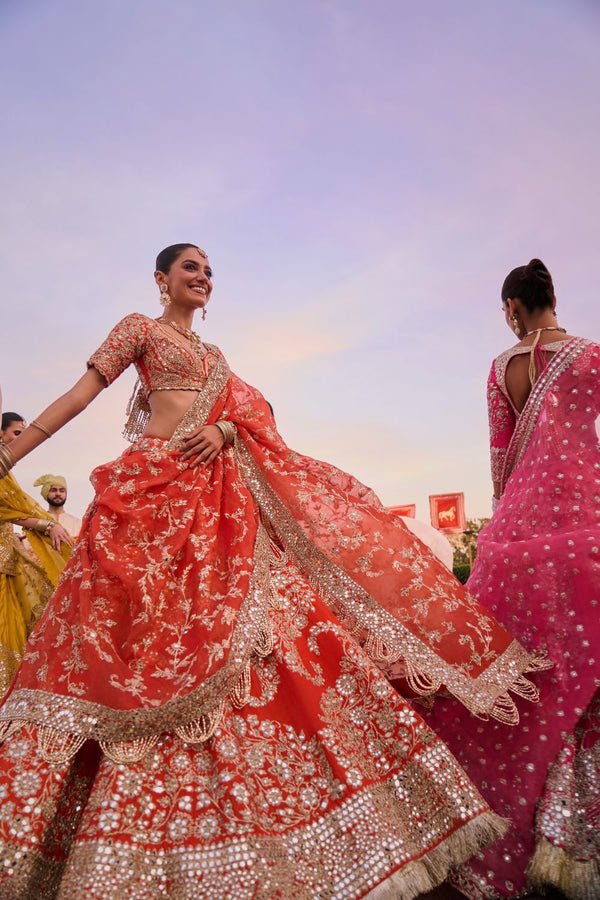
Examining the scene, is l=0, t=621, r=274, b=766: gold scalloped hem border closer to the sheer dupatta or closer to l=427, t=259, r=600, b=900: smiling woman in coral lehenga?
the sheer dupatta

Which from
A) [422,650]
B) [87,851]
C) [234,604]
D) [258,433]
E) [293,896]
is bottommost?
[293,896]

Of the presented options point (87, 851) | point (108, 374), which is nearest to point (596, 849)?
point (87, 851)

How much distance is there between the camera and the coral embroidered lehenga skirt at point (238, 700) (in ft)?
5.89

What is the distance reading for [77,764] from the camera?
6.59 feet

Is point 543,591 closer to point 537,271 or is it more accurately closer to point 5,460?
point 537,271

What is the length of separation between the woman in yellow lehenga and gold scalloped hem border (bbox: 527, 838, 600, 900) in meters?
3.36

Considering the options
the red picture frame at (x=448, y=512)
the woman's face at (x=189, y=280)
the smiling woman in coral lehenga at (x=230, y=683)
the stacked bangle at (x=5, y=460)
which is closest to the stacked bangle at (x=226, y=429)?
the smiling woman in coral lehenga at (x=230, y=683)

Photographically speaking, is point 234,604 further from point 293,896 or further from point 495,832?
point 495,832

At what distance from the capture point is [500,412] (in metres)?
3.21

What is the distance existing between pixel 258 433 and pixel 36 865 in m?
1.84

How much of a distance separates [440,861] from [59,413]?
2100 millimetres

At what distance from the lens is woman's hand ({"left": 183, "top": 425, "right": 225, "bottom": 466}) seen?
9.14ft

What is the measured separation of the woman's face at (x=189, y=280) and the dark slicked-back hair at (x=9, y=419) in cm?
242

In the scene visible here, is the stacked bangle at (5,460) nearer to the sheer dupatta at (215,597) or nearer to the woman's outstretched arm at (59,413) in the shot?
the woman's outstretched arm at (59,413)
